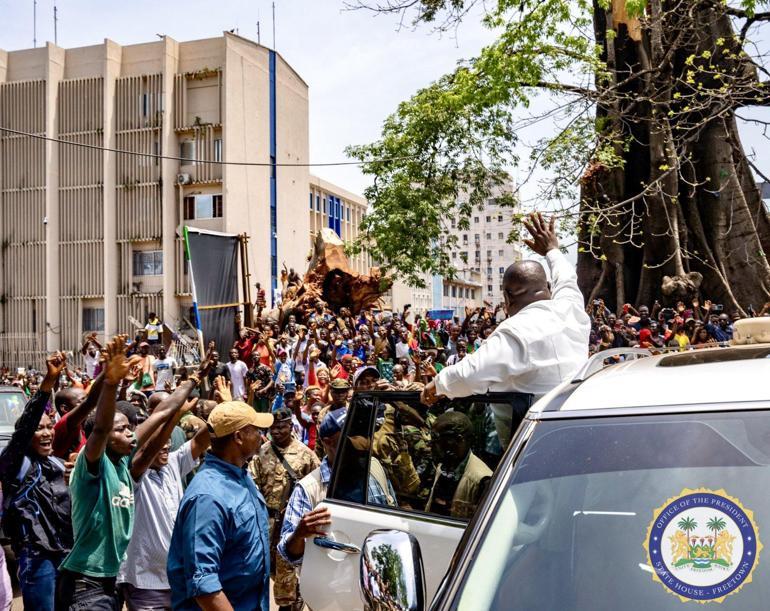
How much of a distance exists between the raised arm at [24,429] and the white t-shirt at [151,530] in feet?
2.32

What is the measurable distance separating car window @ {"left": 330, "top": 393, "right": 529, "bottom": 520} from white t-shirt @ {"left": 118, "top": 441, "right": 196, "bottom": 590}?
Result: 1.21m

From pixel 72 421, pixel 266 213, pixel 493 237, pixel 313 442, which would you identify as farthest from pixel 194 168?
pixel 493 237

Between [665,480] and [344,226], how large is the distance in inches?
2101

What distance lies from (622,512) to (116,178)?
3959cm

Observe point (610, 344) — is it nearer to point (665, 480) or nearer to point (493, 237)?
point (665, 480)

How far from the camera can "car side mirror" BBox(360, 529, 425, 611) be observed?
221 cm

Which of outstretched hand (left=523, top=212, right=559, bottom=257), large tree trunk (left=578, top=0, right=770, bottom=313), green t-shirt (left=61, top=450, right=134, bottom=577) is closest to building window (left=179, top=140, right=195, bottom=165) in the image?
large tree trunk (left=578, top=0, right=770, bottom=313)

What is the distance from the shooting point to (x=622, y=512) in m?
2.20

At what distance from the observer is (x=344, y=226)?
55094 mm

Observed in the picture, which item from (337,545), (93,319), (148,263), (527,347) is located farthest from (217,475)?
(93,319)

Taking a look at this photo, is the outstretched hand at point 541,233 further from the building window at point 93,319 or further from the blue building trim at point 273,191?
the blue building trim at point 273,191

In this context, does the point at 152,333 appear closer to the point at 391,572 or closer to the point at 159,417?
the point at 159,417

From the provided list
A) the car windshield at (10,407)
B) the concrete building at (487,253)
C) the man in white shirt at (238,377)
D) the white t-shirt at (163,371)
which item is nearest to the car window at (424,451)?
the car windshield at (10,407)

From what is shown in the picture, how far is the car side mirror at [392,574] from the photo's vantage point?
87.0 inches
